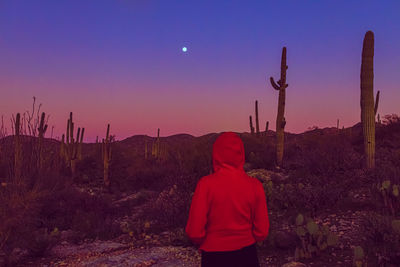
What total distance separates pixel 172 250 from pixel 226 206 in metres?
3.80

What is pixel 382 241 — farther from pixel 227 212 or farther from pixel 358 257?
pixel 227 212

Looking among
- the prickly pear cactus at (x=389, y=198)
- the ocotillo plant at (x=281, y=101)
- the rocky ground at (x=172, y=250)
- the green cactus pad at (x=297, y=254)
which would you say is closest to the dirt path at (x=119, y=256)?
the rocky ground at (x=172, y=250)

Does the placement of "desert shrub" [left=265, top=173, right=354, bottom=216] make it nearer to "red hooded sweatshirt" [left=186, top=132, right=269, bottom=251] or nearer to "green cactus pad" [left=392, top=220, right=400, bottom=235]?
"green cactus pad" [left=392, top=220, right=400, bottom=235]

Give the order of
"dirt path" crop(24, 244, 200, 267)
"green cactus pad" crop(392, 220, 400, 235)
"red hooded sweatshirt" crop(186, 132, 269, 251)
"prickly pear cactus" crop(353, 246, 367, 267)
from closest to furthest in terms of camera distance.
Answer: "red hooded sweatshirt" crop(186, 132, 269, 251) → "prickly pear cactus" crop(353, 246, 367, 267) → "green cactus pad" crop(392, 220, 400, 235) → "dirt path" crop(24, 244, 200, 267)

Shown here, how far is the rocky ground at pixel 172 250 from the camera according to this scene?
5359 millimetres

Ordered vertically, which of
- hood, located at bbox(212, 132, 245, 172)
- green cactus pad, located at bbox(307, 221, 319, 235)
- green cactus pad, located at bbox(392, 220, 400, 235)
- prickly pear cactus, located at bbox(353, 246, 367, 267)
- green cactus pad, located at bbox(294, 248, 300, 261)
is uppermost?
hood, located at bbox(212, 132, 245, 172)

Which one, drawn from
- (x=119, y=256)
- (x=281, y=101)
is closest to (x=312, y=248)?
(x=119, y=256)

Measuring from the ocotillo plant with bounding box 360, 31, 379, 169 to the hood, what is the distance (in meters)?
9.40

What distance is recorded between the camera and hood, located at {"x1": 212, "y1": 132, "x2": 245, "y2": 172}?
2.66 meters

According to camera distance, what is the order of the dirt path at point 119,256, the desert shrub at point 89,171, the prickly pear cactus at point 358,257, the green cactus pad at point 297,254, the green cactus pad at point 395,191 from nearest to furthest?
the prickly pear cactus at point 358,257, the green cactus pad at point 297,254, the dirt path at point 119,256, the green cactus pad at point 395,191, the desert shrub at point 89,171

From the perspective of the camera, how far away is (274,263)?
5277mm

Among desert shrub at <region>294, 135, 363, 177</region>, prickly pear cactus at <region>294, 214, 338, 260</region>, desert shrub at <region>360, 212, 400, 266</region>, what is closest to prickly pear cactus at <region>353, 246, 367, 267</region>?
desert shrub at <region>360, 212, 400, 266</region>

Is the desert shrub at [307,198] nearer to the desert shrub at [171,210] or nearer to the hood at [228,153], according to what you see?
the desert shrub at [171,210]

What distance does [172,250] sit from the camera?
6.02 metres
